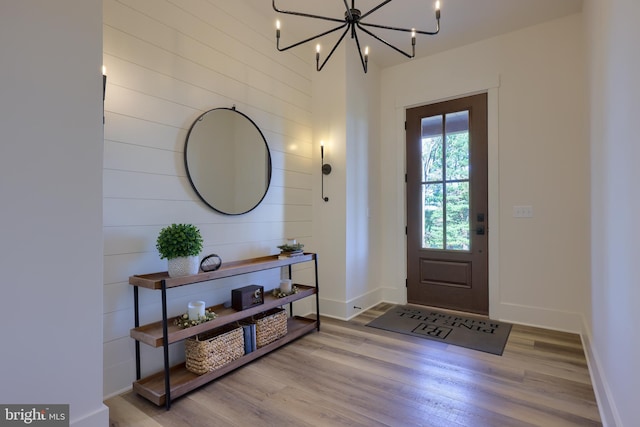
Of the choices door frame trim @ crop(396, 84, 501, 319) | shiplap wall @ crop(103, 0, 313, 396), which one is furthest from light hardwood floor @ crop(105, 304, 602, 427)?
door frame trim @ crop(396, 84, 501, 319)

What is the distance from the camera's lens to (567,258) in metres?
3.06

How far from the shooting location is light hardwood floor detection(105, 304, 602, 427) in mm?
1758

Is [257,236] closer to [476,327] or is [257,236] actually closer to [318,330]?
[318,330]

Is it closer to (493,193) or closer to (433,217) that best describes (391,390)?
(433,217)

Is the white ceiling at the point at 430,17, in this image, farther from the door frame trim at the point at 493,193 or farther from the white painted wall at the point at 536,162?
the door frame trim at the point at 493,193

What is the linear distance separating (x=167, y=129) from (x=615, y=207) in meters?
2.66

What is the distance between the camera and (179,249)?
79.3 inches

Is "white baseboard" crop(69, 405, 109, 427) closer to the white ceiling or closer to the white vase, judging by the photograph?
the white vase

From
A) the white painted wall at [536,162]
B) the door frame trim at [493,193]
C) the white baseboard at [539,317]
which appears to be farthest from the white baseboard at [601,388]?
the door frame trim at [493,193]

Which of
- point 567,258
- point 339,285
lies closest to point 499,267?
point 567,258

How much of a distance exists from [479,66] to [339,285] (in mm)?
2794

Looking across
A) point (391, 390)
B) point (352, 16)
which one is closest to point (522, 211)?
point (391, 390)

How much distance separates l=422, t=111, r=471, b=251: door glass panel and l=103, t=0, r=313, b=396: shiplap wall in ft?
5.77

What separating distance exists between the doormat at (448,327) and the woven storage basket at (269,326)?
0.97 metres
